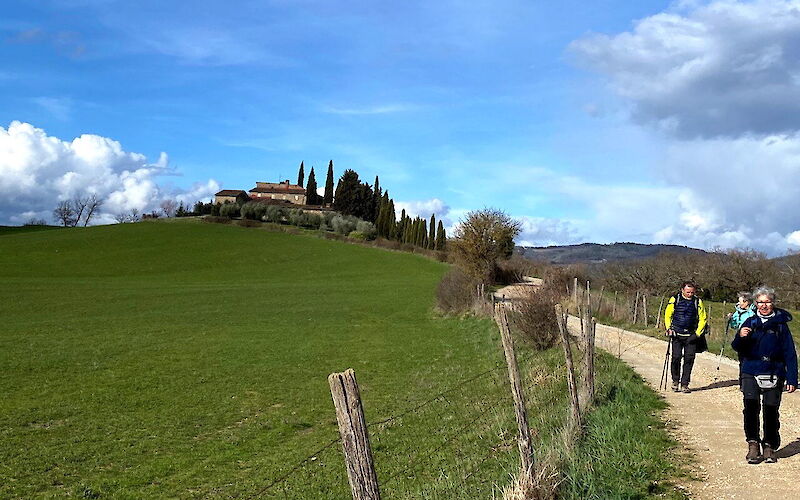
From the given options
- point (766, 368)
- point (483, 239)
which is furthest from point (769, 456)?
point (483, 239)

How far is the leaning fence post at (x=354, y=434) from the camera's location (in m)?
4.15

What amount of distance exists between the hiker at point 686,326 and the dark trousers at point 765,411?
12.6 ft

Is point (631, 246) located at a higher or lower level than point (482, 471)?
higher

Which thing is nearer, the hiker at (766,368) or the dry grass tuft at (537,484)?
the dry grass tuft at (537,484)

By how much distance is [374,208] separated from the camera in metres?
129

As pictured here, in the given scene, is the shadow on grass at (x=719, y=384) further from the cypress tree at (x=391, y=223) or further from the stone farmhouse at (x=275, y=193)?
the stone farmhouse at (x=275, y=193)

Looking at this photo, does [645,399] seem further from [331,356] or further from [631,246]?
[631,246]

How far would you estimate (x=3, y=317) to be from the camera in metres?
30.4

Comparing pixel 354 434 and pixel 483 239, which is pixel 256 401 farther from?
pixel 483 239

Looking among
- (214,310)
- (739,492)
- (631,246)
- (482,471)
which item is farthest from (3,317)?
(631,246)

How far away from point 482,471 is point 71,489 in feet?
19.0

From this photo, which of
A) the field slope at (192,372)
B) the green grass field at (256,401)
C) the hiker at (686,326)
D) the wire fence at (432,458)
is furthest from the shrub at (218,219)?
the hiker at (686,326)

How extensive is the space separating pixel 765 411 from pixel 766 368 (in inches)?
22.5

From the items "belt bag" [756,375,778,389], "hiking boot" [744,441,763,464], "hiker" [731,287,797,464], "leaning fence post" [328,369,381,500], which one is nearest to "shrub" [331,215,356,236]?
"hiker" [731,287,797,464]
